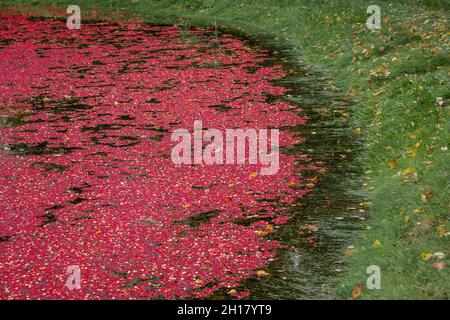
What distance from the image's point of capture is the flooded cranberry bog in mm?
8250

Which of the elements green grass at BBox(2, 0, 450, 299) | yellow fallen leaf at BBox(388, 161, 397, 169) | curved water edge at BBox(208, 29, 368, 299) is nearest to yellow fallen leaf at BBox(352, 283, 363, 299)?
green grass at BBox(2, 0, 450, 299)

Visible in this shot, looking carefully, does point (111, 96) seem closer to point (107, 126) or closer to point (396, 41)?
point (107, 126)

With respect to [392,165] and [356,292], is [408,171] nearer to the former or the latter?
[392,165]

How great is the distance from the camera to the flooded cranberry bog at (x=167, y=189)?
8.25m

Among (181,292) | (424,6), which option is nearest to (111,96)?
(181,292)

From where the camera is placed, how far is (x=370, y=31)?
73.2 feet

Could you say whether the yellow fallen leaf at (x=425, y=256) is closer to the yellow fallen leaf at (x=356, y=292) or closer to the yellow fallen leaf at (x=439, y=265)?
the yellow fallen leaf at (x=439, y=265)

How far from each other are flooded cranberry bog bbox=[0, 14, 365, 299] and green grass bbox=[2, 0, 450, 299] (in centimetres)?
60

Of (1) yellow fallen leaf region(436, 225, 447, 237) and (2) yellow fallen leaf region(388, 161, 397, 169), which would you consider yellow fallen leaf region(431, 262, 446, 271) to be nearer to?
(1) yellow fallen leaf region(436, 225, 447, 237)

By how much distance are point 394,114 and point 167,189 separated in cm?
618

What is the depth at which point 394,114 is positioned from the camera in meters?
13.9

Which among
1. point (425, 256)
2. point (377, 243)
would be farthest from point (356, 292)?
A: point (377, 243)

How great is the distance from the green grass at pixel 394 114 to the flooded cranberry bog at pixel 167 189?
1.96ft
